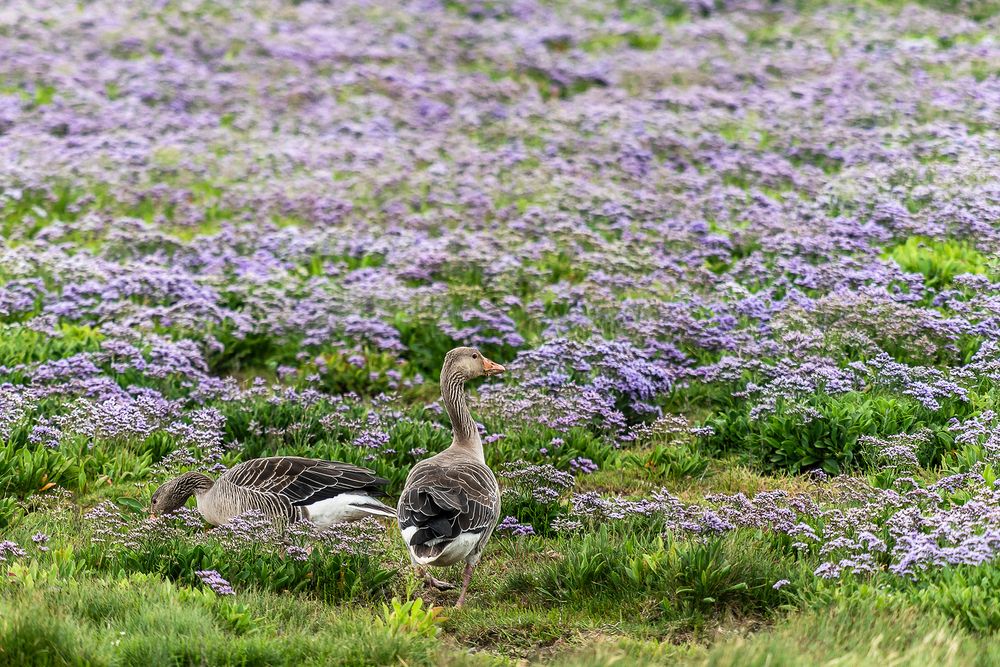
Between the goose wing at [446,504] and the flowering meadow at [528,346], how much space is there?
48 centimetres

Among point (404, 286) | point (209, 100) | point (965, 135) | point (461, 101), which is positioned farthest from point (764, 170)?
point (209, 100)

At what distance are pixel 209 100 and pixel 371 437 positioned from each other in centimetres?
1440

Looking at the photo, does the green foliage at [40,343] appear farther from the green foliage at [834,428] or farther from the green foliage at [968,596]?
the green foliage at [968,596]

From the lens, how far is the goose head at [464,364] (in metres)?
8.77

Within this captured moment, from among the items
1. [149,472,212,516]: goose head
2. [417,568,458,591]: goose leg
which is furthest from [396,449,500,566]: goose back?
[149,472,212,516]: goose head

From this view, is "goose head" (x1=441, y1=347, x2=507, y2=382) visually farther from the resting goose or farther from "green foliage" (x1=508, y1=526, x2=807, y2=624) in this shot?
"green foliage" (x1=508, y1=526, x2=807, y2=624)

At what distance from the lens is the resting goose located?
8148mm

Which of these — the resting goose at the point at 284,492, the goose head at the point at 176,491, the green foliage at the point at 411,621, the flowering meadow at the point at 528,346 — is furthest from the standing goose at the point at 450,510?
the goose head at the point at 176,491

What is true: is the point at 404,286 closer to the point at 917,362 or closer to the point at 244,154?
the point at 917,362

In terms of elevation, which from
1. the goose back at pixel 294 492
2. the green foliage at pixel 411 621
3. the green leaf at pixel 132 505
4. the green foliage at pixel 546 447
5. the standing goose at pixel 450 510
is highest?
the standing goose at pixel 450 510

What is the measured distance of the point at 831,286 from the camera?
473 inches

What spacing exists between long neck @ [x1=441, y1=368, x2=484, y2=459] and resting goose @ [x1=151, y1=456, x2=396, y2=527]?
638 mm

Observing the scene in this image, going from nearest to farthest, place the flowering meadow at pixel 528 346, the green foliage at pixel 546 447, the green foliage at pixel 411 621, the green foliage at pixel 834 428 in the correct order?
1. the green foliage at pixel 411 621
2. the flowering meadow at pixel 528 346
3. the green foliage at pixel 834 428
4. the green foliage at pixel 546 447

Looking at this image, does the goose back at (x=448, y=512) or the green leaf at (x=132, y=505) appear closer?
the goose back at (x=448, y=512)
